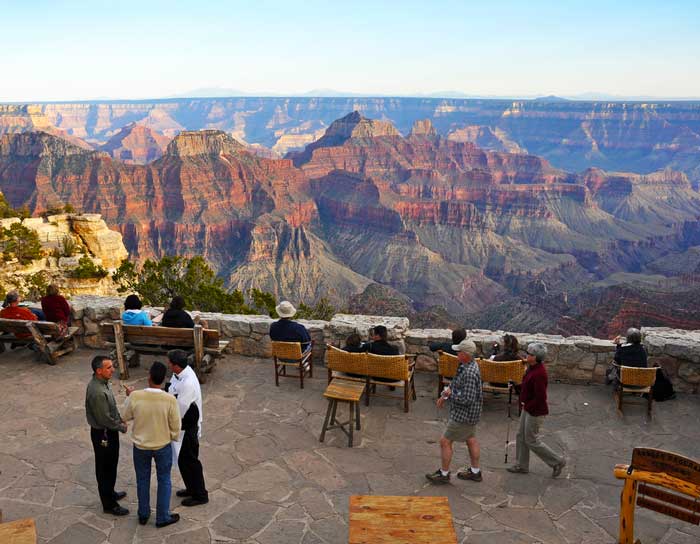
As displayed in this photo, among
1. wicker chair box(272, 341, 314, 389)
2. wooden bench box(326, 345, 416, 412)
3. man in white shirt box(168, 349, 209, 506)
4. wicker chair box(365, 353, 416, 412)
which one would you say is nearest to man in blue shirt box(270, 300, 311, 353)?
wicker chair box(272, 341, 314, 389)

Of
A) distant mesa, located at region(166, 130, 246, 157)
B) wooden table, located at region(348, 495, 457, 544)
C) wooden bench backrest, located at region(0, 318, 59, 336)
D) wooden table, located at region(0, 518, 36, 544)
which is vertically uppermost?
distant mesa, located at region(166, 130, 246, 157)

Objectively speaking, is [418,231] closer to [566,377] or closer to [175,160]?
[175,160]

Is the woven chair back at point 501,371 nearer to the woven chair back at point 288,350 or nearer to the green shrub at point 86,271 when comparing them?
the woven chair back at point 288,350

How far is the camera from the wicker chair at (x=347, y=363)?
880cm

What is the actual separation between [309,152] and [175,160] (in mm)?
60103

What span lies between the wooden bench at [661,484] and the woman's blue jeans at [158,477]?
14.7 feet

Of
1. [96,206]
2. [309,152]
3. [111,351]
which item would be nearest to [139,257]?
[96,206]

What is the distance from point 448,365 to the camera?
8914 mm

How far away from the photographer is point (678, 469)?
509 cm

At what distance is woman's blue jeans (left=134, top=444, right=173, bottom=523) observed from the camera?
5.81m

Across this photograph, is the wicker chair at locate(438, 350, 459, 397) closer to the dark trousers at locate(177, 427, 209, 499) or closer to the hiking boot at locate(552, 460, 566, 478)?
the hiking boot at locate(552, 460, 566, 478)

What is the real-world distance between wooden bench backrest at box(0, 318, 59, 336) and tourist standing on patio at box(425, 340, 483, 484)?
7.61 meters

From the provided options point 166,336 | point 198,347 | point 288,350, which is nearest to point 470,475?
point 288,350

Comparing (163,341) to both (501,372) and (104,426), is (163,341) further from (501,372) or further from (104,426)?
(501,372)
